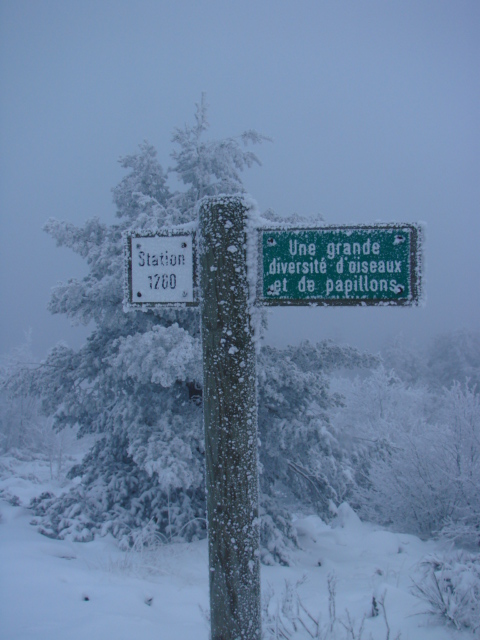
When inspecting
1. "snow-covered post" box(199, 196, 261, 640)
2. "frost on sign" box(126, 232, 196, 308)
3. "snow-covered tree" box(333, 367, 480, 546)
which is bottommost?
"snow-covered tree" box(333, 367, 480, 546)

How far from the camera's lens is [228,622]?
150 cm

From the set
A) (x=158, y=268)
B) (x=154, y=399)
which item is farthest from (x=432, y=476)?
(x=158, y=268)

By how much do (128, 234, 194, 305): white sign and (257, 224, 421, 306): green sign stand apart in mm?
306

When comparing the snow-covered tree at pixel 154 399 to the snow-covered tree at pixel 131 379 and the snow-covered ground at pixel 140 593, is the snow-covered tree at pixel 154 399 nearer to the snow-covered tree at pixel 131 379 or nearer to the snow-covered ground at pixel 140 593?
the snow-covered tree at pixel 131 379

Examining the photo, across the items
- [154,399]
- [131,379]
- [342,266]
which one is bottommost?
[154,399]

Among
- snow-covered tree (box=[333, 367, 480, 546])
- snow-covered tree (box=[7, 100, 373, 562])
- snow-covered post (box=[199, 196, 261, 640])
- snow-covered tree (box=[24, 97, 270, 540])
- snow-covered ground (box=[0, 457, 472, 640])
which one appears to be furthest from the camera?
snow-covered tree (box=[333, 367, 480, 546])

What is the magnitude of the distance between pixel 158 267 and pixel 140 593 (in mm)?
3801

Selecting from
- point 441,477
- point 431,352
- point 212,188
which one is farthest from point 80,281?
point 431,352

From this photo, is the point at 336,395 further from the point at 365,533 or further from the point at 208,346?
the point at 208,346

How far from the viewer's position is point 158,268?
5.30ft

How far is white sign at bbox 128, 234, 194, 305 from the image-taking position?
1.60 metres

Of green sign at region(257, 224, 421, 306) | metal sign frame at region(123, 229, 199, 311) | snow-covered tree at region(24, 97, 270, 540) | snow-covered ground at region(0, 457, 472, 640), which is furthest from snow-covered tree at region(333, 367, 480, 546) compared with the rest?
metal sign frame at region(123, 229, 199, 311)

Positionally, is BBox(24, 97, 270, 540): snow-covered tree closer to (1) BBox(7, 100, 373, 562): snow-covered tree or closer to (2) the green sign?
(1) BBox(7, 100, 373, 562): snow-covered tree

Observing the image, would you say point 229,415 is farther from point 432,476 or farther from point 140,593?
point 432,476
